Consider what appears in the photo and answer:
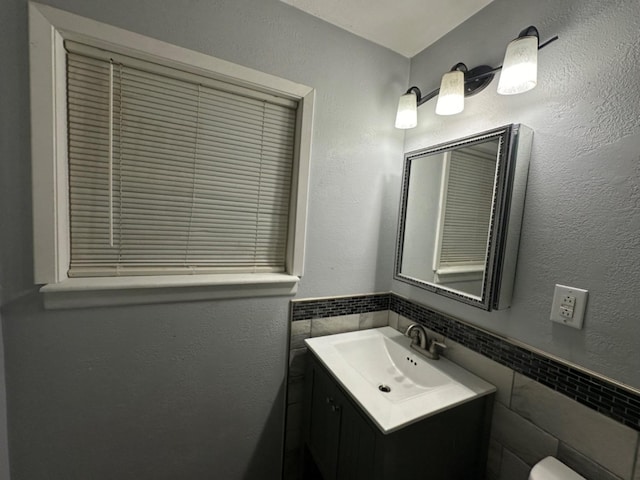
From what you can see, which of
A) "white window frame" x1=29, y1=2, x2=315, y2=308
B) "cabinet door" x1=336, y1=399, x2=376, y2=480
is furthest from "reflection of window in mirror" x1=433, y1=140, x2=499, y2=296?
"white window frame" x1=29, y1=2, x2=315, y2=308

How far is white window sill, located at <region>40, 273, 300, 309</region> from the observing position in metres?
0.92

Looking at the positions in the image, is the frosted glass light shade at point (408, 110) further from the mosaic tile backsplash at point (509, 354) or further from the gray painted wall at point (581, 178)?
the mosaic tile backsplash at point (509, 354)

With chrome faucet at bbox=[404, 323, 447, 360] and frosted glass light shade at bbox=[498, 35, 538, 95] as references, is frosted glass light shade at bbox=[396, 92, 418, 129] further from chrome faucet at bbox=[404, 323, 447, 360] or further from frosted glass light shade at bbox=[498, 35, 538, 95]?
chrome faucet at bbox=[404, 323, 447, 360]

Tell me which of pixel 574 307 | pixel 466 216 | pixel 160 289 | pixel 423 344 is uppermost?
pixel 466 216

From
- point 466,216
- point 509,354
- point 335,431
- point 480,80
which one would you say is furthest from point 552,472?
point 480,80

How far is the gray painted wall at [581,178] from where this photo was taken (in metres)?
0.71

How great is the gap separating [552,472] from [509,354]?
320 mm

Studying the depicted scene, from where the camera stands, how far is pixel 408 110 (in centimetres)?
125

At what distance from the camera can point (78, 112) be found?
92 cm

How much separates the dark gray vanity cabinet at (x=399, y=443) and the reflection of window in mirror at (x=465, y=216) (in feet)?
1.55

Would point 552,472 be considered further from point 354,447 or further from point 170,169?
point 170,169

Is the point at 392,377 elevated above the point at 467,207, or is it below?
below

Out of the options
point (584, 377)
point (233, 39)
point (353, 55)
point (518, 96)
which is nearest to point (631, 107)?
point (518, 96)

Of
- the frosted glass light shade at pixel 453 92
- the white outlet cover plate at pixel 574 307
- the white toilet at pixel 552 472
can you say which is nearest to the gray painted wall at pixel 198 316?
the frosted glass light shade at pixel 453 92
